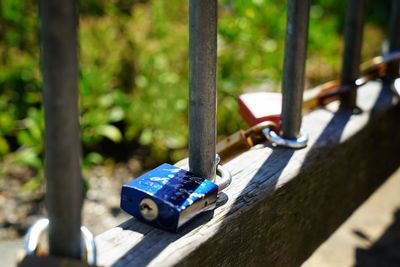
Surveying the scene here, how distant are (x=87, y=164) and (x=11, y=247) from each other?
1.83 feet

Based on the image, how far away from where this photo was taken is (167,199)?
110 cm

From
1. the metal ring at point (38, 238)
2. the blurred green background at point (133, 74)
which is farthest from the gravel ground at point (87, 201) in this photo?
the metal ring at point (38, 238)

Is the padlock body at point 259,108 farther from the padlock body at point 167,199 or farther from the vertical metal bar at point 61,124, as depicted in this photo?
the vertical metal bar at point 61,124

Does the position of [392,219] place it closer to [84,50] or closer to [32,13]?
[84,50]

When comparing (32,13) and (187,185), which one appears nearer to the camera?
(187,185)

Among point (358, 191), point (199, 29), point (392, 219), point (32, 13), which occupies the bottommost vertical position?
point (392, 219)

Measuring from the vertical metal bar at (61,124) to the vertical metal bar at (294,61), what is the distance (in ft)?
2.59

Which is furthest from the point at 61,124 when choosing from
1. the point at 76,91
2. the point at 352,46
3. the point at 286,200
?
the point at 352,46

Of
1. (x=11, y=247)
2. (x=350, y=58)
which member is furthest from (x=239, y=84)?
(x=11, y=247)

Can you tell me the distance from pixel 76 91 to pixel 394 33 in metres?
1.80

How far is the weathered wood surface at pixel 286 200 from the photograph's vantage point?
1082 mm

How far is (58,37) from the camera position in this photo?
2.58ft

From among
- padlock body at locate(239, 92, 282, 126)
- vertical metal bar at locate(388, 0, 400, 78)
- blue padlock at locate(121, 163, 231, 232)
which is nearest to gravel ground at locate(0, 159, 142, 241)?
padlock body at locate(239, 92, 282, 126)

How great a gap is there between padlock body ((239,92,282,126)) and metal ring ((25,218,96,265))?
77 centimetres
